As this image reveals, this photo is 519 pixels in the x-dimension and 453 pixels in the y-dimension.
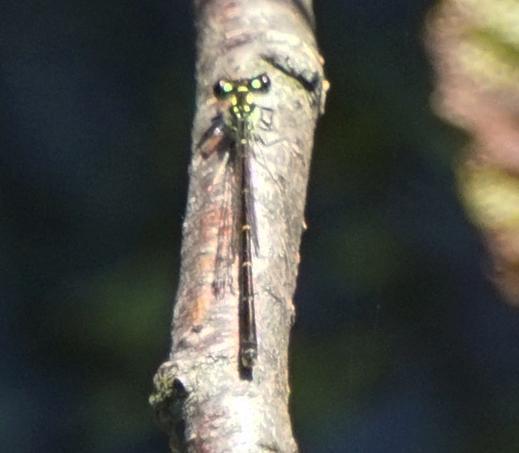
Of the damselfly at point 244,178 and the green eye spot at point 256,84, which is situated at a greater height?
the green eye spot at point 256,84

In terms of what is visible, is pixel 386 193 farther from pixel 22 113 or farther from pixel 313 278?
pixel 22 113

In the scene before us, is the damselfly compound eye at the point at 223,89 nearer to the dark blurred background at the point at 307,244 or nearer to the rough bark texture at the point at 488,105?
the rough bark texture at the point at 488,105

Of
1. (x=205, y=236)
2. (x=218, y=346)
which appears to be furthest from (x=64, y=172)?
(x=218, y=346)

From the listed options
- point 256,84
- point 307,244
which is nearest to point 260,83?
point 256,84

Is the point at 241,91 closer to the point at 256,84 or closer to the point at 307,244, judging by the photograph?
the point at 256,84

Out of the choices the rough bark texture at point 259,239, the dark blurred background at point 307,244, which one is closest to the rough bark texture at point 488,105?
the rough bark texture at point 259,239

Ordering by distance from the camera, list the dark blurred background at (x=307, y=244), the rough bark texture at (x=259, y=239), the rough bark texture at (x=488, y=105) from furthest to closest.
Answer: the dark blurred background at (x=307, y=244) → the rough bark texture at (x=488, y=105) → the rough bark texture at (x=259, y=239)
